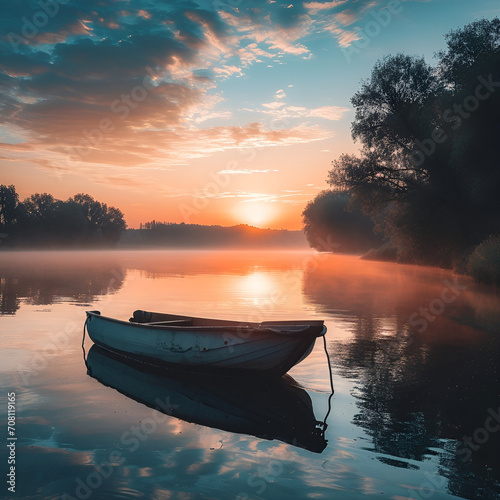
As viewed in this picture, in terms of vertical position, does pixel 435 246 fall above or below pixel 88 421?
above

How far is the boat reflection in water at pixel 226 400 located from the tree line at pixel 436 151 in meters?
24.8

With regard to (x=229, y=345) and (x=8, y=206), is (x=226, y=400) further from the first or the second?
(x=8, y=206)

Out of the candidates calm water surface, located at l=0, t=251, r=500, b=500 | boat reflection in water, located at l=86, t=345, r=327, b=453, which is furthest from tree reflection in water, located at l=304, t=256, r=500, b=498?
boat reflection in water, located at l=86, t=345, r=327, b=453

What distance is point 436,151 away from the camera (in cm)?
3525

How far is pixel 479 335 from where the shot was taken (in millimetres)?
17000

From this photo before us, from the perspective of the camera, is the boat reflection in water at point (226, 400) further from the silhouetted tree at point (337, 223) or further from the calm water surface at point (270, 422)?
the silhouetted tree at point (337, 223)

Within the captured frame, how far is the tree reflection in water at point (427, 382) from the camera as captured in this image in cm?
717

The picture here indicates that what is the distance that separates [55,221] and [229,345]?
12319cm

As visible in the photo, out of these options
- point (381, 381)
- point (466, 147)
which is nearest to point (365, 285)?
point (466, 147)

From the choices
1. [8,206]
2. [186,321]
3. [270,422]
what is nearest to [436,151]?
[186,321]

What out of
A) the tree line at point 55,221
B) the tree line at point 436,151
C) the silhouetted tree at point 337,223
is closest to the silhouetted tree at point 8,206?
the tree line at point 55,221

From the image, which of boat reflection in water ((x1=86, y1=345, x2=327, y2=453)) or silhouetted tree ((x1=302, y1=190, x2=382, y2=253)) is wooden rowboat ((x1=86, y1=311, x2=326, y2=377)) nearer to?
boat reflection in water ((x1=86, y1=345, x2=327, y2=453))

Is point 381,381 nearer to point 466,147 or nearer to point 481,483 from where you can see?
point 481,483

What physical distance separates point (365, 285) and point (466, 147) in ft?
38.2
